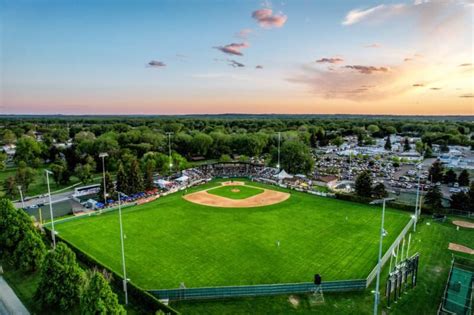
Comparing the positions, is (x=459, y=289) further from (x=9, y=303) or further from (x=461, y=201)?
(x=9, y=303)

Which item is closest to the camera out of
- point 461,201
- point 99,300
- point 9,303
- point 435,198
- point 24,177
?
point 99,300

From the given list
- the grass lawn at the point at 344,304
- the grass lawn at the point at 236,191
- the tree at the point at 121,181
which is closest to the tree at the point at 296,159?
the grass lawn at the point at 236,191

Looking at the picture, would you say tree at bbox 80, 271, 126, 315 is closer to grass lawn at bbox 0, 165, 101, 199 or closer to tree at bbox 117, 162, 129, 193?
tree at bbox 117, 162, 129, 193

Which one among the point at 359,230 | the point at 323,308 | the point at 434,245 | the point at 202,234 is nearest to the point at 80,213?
the point at 202,234

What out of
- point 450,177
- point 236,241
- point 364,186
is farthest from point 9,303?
point 450,177

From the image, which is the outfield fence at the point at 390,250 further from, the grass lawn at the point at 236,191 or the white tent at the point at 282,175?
the white tent at the point at 282,175
